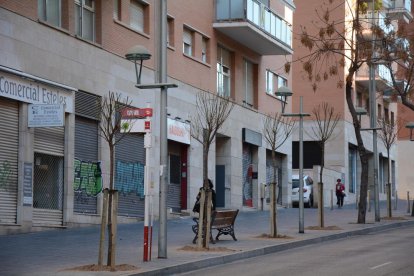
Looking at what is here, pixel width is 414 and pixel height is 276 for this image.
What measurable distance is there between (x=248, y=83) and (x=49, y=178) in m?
18.5

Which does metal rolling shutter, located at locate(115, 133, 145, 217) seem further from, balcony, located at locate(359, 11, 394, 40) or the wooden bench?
balcony, located at locate(359, 11, 394, 40)

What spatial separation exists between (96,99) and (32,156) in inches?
159

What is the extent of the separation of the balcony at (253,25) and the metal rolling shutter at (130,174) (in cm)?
791

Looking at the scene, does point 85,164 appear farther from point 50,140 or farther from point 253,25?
point 253,25

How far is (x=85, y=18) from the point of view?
28.8 m

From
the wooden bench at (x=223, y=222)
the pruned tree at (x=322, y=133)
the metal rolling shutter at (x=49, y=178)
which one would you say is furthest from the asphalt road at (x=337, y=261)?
the metal rolling shutter at (x=49, y=178)

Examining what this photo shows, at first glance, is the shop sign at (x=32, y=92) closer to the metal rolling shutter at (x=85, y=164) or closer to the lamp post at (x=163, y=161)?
the metal rolling shutter at (x=85, y=164)

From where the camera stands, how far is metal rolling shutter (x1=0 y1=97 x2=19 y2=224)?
24219mm

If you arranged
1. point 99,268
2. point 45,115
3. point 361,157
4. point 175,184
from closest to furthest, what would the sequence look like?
point 99,268 → point 45,115 → point 361,157 → point 175,184

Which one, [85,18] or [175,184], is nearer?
[85,18]

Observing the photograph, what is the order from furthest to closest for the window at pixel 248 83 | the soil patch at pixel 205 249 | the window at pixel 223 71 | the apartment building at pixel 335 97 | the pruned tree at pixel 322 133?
the apartment building at pixel 335 97
the window at pixel 248 83
the window at pixel 223 71
the pruned tree at pixel 322 133
the soil patch at pixel 205 249

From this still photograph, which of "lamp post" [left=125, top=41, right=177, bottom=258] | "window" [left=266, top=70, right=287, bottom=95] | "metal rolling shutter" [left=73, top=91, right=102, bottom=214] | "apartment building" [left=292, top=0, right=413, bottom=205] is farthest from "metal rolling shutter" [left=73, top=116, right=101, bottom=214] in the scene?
"apartment building" [left=292, top=0, right=413, bottom=205]

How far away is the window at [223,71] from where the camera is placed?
39.9m

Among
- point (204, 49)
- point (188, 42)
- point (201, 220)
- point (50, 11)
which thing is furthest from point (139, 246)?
point (204, 49)
